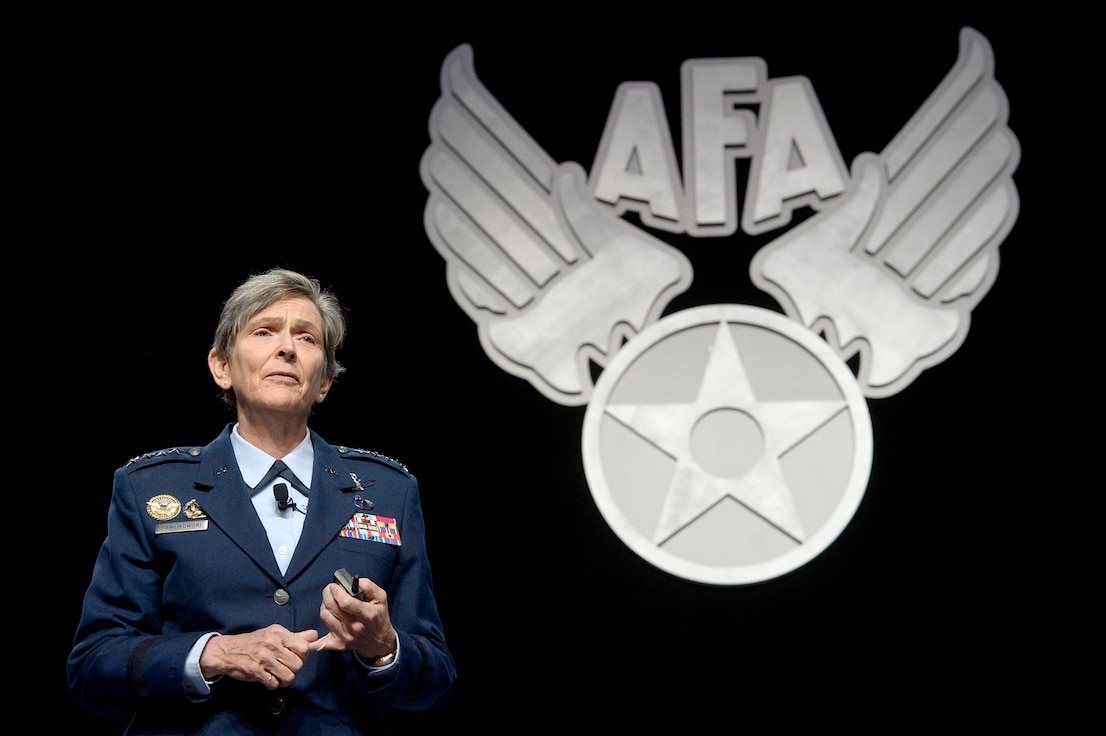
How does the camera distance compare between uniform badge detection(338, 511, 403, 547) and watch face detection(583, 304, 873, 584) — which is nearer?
uniform badge detection(338, 511, 403, 547)

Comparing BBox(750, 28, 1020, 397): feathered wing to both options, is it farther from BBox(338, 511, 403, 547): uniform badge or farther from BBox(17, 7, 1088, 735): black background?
BBox(338, 511, 403, 547): uniform badge

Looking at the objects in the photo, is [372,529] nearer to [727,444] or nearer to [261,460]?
[261,460]

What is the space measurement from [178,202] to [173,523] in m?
2.04

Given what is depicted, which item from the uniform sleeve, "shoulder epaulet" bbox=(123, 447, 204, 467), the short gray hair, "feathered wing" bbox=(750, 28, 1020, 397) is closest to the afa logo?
"feathered wing" bbox=(750, 28, 1020, 397)

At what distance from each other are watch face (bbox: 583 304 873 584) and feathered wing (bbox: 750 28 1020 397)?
0.34 feet

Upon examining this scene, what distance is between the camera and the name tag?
1439mm

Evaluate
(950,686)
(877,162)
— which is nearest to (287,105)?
(877,162)

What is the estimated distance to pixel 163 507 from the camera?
4.80 feet

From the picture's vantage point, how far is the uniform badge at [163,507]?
4.77 ft

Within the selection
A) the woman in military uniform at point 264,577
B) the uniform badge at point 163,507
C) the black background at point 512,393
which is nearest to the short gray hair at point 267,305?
the woman in military uniform at point 264,577

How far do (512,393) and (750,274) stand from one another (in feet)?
2.34

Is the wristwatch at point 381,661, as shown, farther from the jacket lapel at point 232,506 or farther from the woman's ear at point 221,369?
the woman's ear at point 221,369

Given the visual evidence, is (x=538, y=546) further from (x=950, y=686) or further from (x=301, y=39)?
(x=301, y=39)

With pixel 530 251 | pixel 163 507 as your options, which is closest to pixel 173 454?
pixel 163 507
